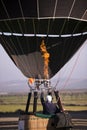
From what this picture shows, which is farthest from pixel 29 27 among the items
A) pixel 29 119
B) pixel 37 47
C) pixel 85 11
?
pixel 29 119

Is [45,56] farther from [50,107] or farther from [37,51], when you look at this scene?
A: [50,107]

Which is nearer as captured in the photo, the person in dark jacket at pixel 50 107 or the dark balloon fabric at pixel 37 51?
the person in dark jacket at pixel 50 107

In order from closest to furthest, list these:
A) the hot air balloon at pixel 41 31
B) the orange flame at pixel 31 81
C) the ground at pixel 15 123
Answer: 1. the hot air balloon at pixel 41 31
2. the orange flame at pixel 31 81
3. the ground at pixel 15 123

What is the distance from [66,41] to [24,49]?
4.16 ft

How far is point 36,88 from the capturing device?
43.5 ft

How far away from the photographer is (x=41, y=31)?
519 inches

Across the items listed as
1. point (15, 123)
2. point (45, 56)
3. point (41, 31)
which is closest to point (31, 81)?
point (45, 56)

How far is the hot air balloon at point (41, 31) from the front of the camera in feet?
41.4

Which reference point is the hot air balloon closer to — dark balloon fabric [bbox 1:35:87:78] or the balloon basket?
dark balloon fabric [bbox 1:35:87:78]

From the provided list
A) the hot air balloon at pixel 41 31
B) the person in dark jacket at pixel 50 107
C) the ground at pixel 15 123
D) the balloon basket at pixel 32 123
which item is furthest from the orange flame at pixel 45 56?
the ground at pixel 15 123

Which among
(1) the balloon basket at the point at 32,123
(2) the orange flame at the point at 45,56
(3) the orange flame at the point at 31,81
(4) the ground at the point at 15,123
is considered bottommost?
(1) the balloon basket at the point at 32,123

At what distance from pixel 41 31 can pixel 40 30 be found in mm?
60

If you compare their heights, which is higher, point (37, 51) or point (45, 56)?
point (37, 51)

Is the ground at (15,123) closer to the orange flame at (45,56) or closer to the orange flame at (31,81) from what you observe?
the orange flame at (45,56)
